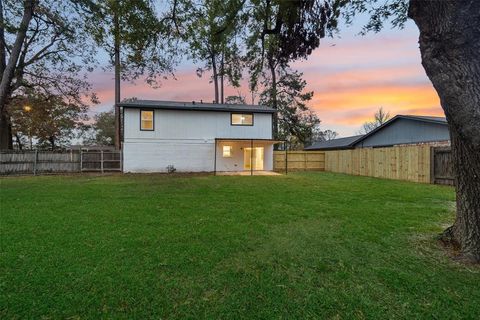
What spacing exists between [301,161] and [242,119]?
6.25 meters

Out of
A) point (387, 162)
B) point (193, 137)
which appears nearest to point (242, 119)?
Answer: point (193, 137)

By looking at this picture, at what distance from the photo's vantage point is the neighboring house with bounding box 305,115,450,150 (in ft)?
51.3

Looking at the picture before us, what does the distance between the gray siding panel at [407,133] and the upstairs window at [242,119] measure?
11042mm

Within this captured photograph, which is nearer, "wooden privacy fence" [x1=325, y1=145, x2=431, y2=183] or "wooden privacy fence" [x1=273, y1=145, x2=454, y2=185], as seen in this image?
"wooden privacy fence" [x1=273, y1=145, x2=454, y2=185]

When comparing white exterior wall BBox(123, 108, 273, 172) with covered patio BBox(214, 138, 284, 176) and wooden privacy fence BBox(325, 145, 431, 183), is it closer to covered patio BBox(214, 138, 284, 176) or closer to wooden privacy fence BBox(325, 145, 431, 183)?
covered patio BBox(214, 138, 284, 176)

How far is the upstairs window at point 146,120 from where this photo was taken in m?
16.8

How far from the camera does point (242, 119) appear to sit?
18438 millimetres

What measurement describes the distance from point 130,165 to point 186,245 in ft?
46.6

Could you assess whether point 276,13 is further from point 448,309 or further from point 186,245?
point 448,309

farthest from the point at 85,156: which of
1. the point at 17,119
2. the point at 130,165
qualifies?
the point at 17,119

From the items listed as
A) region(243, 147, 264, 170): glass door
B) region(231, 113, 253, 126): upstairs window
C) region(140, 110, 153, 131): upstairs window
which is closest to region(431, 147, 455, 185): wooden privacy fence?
region(243, 147, 264, 170): glass door

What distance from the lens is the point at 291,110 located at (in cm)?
2736

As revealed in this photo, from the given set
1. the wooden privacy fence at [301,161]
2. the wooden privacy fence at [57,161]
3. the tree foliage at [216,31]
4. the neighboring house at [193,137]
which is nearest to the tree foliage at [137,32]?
the tree foliage at [216,31]

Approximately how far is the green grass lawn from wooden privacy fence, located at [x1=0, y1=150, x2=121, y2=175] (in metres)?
11.6
